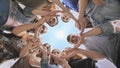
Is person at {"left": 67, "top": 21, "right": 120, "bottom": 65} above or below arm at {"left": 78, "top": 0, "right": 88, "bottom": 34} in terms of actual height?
below

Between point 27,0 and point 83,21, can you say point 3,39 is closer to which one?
point 27,0

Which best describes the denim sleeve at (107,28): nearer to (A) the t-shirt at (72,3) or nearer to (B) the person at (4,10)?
(A) the t-shirt at (72,3)

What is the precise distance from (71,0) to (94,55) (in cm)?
37

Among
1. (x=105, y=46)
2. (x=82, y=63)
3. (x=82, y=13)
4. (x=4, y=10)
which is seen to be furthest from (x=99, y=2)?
(x=4, y=10)

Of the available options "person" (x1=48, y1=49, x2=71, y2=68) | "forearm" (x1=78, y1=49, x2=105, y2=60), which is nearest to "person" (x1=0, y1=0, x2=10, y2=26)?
"person" (x1=48, y1=49, x2=71, y2=68)

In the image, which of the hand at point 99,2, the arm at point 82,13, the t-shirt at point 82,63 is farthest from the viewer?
the t-shirt at point 82,63

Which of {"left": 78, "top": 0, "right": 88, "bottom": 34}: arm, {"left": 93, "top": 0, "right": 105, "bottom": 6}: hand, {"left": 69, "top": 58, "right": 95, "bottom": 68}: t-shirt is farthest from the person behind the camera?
{"left": 69, "top": 58, "right": 95, "bottom": 68}: t-shirt

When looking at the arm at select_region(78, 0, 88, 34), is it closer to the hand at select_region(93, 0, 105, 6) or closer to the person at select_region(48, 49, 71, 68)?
the hand at select_region(93, 0, 105, 6)

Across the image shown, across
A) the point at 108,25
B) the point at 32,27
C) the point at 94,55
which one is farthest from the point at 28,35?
the point at 108,25

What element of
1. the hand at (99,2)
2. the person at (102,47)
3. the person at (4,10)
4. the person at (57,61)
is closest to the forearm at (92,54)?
the person at (102,47)

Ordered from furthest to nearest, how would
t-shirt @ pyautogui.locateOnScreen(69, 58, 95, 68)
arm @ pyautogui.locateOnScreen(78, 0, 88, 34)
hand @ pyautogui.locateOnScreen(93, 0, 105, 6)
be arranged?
t-shirt @ pyautogui.locateOnScreen(69, 58, 95, 68) → hand @ pyautogui.locateOnScreen(93, 0, 105, 6) → arm @ pyautogui.locateOnScreen(78, 0, 88, 34)

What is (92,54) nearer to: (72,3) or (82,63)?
(82,63)

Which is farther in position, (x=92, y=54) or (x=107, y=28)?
(x=92, y=54)

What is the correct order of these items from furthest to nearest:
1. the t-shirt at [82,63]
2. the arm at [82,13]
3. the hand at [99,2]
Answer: the t-shirt at [82,63] < the hand at [99,2] < the arm at [82,13]
